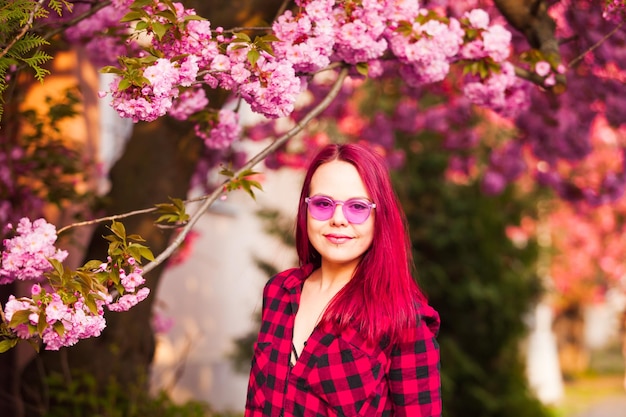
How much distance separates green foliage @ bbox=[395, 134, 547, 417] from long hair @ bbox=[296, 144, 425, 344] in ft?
19.0

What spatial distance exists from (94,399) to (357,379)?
95.6 inches

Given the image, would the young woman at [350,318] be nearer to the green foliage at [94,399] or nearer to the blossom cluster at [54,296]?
the blossom cluster at [54,296]

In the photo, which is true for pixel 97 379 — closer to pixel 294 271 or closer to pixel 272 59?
pixel 294 271

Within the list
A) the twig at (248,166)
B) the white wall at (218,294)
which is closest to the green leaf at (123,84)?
the twig at (248,166)

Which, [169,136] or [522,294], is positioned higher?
[169,136]

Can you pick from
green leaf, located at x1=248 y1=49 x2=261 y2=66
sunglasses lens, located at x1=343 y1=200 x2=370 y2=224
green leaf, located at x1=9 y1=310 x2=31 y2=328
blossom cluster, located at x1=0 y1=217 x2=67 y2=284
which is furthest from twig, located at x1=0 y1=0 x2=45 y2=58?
sunglasses lens, located at x1=343 y1=200 x2=370 y2=224

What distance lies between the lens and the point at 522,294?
28.9ft

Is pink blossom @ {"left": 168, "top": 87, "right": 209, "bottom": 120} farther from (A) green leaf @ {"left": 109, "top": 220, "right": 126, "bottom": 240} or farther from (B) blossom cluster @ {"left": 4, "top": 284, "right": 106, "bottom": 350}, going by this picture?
(B) blossom cluster @ {"left": 4, "top": 284, "right": 106, "bottom": 350}

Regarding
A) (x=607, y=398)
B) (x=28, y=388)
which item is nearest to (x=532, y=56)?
(x=28, y=388)

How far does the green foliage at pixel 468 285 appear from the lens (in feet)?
27.8

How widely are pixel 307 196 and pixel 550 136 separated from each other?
4321 mm

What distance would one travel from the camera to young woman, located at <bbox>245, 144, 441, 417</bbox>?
8.25ft

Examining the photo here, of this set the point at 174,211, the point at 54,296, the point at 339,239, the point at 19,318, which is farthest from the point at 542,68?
the point at 19,318

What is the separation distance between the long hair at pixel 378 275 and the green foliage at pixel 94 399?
89.5 inches
